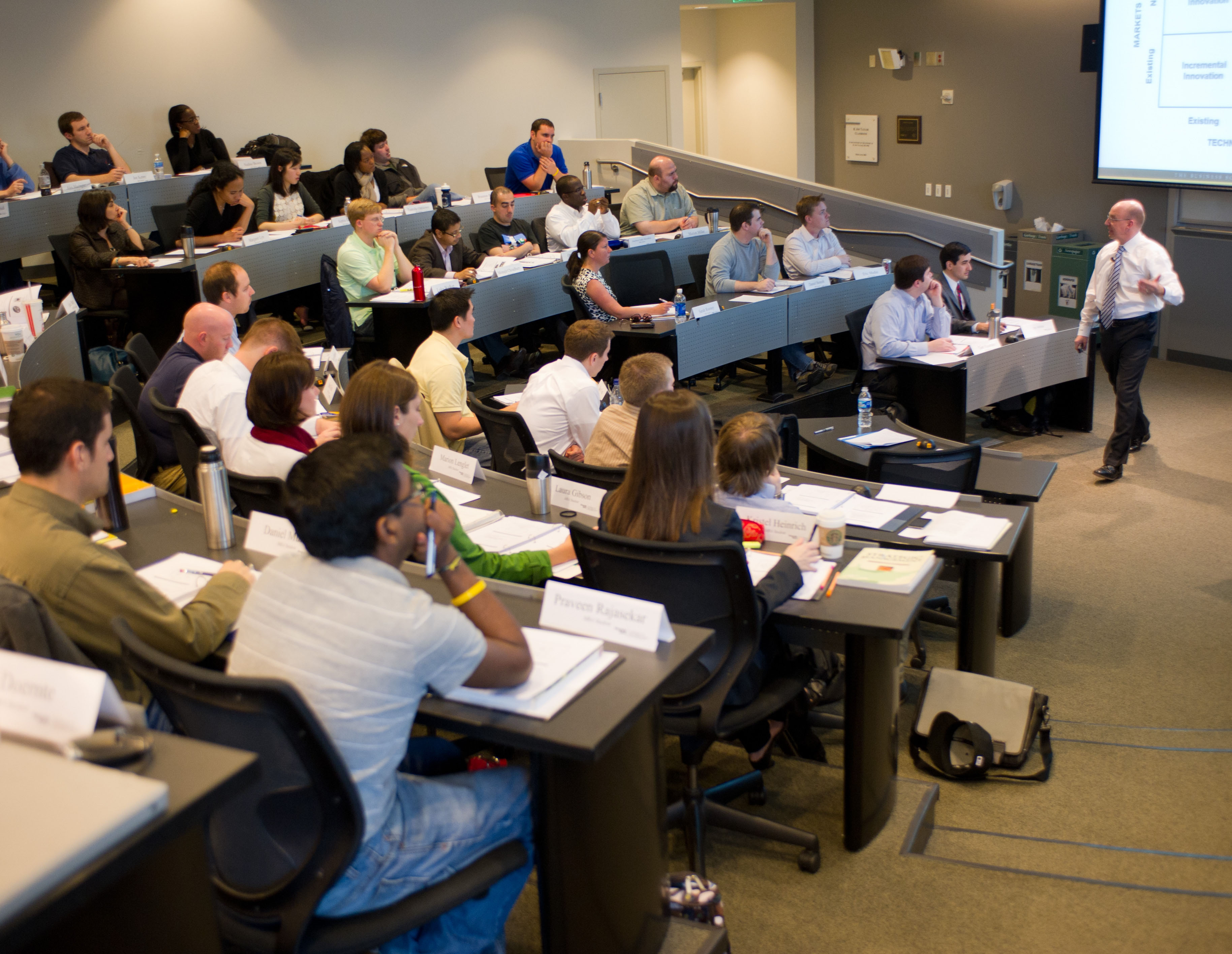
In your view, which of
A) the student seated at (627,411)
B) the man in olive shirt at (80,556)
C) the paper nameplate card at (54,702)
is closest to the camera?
the paper nameplate card at (54,702)

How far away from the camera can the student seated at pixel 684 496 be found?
250 centimetres

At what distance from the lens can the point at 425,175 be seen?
34.4 feet

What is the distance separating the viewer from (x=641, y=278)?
288 inches

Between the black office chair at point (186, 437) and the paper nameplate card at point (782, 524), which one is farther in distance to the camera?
the black office chair at point (186, 437)

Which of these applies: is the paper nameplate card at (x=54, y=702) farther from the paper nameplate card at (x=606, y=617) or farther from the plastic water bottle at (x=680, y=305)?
the plastic water bottle at (x=680, y=305)

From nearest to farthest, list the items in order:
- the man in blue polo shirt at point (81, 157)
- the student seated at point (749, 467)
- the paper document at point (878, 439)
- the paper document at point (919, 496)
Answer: the student seated at point (749, 467), the paper document at point (919, 496), the paper document at point (878, 439), the man in blue polo shirt at point (81, 157)

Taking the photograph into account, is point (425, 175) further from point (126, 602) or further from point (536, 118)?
point (126, 602)

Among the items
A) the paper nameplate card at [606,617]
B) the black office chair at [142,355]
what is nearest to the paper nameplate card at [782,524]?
the paper nameplate card at [606,617]

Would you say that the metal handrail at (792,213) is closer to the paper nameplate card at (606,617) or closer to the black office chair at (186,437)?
the black office chair at (186,437)

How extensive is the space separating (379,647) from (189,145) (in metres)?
8.33

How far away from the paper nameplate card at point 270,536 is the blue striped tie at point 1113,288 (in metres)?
4.66

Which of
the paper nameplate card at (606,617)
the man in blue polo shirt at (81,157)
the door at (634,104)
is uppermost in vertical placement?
the door at (634,104)

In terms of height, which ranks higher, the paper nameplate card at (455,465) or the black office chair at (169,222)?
the black office chair at (169,222)

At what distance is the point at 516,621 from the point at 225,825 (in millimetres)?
625
